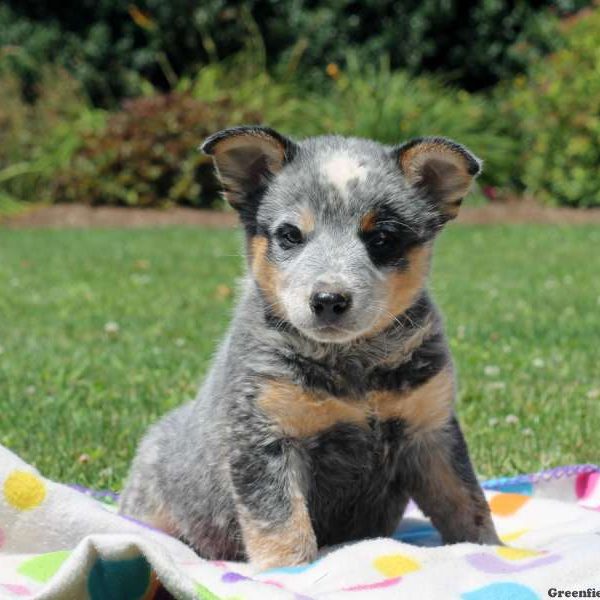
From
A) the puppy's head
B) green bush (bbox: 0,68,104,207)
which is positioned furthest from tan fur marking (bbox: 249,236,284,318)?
green bush (bbox: 0,68,104,207)

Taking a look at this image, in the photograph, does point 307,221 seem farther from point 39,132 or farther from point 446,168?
point 39,132

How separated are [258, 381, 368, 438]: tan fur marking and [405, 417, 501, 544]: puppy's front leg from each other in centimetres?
31

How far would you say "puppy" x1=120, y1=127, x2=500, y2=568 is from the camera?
3.19 metres

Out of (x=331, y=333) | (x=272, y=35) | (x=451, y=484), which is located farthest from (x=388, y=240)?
(x=272, y=35)

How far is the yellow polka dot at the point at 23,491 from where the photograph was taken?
3.32 meters

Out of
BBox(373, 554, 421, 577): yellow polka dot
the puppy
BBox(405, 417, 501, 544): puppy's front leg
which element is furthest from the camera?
BBox(405, 417, 501, 544): puppy's front leg

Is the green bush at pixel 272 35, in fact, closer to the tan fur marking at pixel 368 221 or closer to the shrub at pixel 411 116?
the shrub at pixel 411 116

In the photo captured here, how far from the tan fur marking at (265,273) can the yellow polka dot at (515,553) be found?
3.30ft

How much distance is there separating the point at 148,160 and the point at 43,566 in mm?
12839

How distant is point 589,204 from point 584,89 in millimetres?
1755

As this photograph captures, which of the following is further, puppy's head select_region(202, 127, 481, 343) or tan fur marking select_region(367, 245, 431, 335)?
tan fur marking select_region(367, 245, 431, 335)

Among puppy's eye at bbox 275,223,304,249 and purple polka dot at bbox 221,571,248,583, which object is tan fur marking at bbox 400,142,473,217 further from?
purple polka dot at bbox 221,571,248,583

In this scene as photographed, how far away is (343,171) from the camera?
3.32 meters

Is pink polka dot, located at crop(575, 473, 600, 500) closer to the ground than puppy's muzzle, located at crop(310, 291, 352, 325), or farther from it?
closer to the ground
